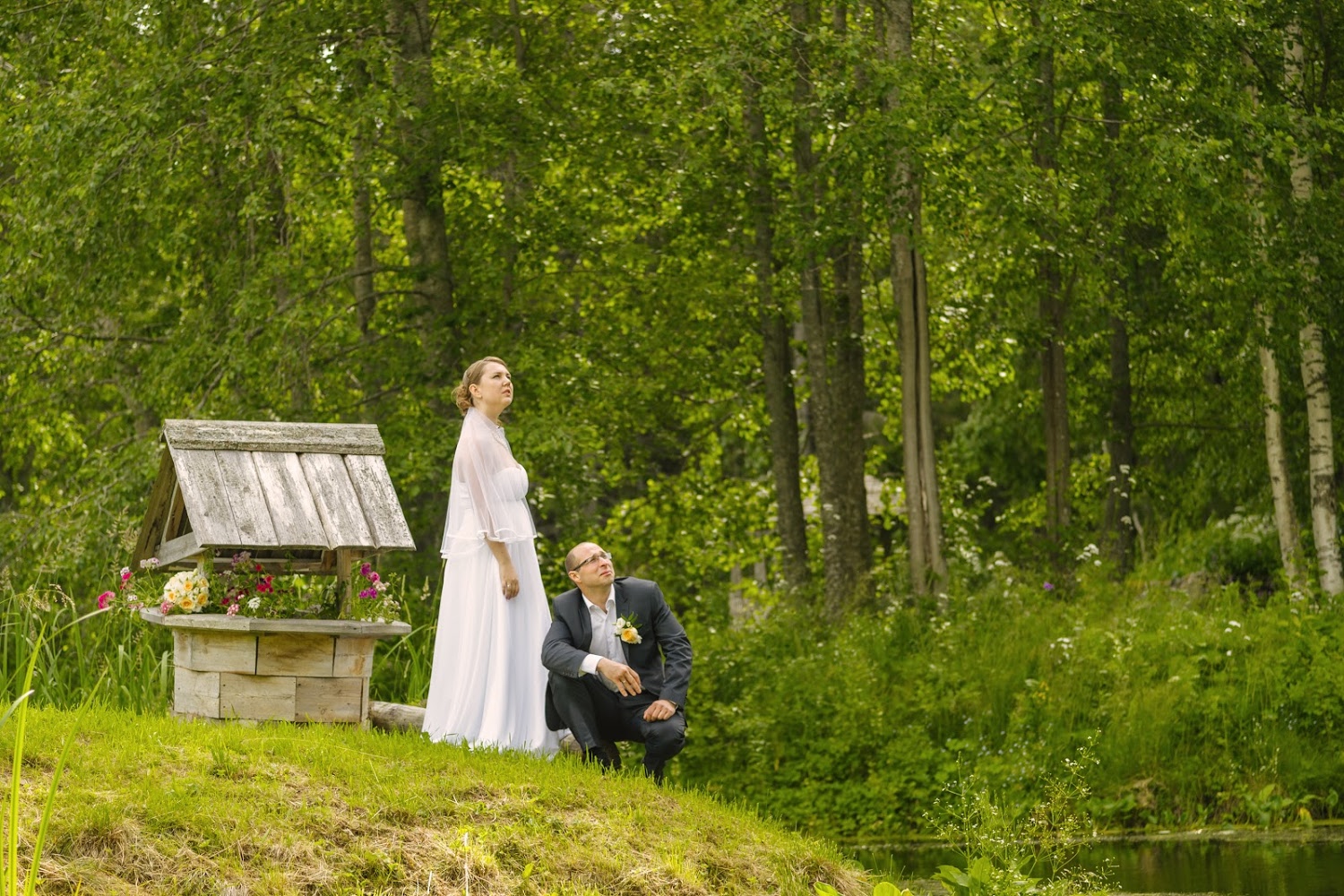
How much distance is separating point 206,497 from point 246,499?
209mm

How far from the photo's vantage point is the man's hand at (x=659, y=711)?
7.73 meters

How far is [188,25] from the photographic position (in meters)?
13.9

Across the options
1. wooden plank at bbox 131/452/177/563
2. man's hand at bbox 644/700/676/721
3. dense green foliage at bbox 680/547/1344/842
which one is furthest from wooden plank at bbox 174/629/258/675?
dense green foliage at bbox 680/547/1344/842

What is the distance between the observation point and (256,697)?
8.16 m

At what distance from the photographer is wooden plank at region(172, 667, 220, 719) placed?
8.15 metres

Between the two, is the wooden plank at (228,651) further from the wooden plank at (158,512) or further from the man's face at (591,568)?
the man's face at (591,568)

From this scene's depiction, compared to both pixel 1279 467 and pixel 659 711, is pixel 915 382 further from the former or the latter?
pixel 659 711

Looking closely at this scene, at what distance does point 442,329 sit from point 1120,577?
7.17 m

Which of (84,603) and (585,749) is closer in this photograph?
(585,749)

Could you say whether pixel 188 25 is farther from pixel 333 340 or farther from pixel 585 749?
pixel 585 749

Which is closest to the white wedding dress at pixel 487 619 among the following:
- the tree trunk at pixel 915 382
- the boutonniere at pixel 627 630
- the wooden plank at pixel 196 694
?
the boutonniere at pixel 627 630

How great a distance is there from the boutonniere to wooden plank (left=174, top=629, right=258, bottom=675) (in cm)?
184

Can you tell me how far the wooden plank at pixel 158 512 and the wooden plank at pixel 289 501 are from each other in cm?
50

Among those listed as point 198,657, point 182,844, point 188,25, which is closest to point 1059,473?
point 188,25
